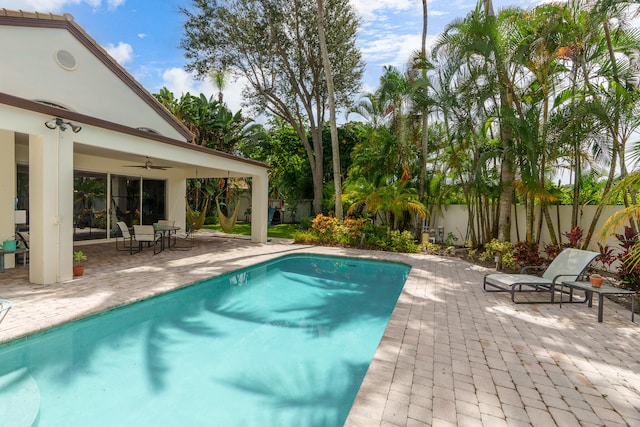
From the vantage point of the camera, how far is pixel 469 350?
4312 millimetres

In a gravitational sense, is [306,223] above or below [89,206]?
below

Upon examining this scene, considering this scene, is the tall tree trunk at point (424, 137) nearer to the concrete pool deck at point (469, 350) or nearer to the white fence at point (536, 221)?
the white fence at point (536, 221)

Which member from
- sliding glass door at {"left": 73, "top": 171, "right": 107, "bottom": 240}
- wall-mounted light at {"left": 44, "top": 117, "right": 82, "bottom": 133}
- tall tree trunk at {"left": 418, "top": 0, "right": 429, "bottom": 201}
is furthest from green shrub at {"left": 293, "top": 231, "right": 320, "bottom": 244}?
wall-mounted light at {"left": 44, "top": 117, "right": 82, "bottom": 133}

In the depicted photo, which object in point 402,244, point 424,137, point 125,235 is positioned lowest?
point 402,244

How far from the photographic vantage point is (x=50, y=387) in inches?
147

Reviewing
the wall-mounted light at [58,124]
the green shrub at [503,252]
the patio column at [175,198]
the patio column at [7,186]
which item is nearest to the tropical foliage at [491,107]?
the green shrub at [503,252]

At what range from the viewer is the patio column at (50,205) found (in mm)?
6473

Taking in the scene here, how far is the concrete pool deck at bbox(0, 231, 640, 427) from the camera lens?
9.91 feet

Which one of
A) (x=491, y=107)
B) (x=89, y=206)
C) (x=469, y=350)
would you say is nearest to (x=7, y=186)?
(x=89, y=206)

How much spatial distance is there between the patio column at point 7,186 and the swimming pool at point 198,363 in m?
4.89

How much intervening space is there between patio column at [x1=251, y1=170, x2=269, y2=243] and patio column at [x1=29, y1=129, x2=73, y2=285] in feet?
25.3

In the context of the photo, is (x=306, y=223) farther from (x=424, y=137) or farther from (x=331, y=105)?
(x=424, y=137)

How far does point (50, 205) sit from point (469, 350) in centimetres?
772

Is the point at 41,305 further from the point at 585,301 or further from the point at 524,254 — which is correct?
the point at 524,254
